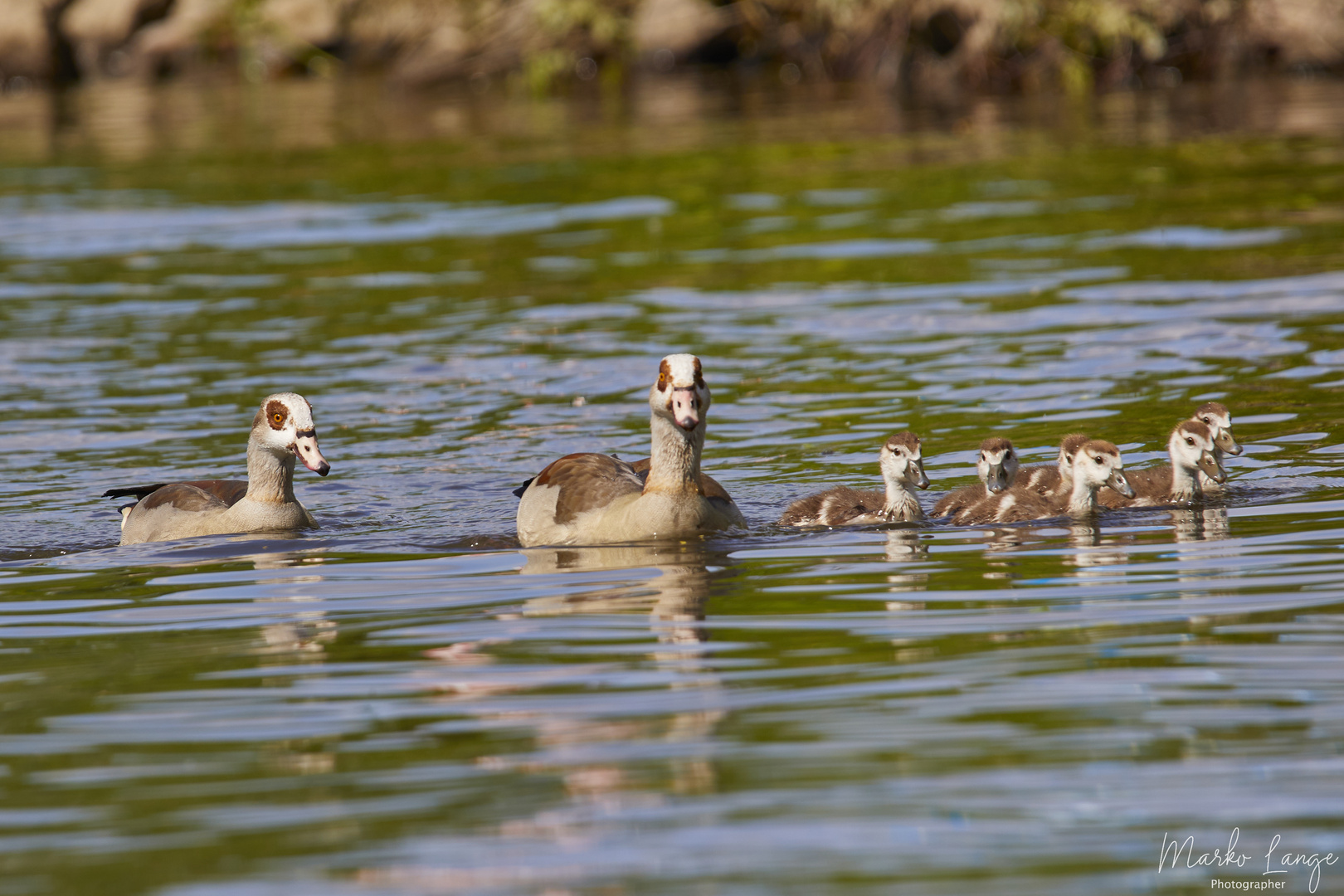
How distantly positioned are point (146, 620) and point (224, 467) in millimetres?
4383

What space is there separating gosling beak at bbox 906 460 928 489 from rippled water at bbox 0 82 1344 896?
294 millimetres

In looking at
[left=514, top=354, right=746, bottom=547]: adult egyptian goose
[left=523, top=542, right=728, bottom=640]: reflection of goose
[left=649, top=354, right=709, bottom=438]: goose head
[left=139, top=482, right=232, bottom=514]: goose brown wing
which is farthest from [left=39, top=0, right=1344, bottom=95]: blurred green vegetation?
[left=523, top=542, right=728, bottom=640]: reflection of goose

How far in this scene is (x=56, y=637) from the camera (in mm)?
8242

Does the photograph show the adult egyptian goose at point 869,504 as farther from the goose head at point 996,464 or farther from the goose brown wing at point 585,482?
the goose brown wing at point 585,482

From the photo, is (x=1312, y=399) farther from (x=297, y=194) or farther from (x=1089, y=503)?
(x=297, y=194)

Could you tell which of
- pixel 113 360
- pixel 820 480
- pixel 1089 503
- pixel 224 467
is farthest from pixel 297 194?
pixel 1089 503

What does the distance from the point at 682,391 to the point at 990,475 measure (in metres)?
1.99

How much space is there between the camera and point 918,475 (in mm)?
10078

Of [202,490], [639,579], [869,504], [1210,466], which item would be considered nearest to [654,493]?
[639,579]

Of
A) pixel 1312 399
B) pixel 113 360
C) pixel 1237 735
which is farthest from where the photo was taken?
pixel 113 360

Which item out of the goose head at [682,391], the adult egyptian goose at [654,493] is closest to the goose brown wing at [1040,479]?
the adult egyptian goose at [654,493]

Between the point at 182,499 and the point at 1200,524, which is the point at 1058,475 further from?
the point at 182,499

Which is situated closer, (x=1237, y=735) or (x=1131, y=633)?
(x=1237, y=735)

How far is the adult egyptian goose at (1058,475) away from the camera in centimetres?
1026
